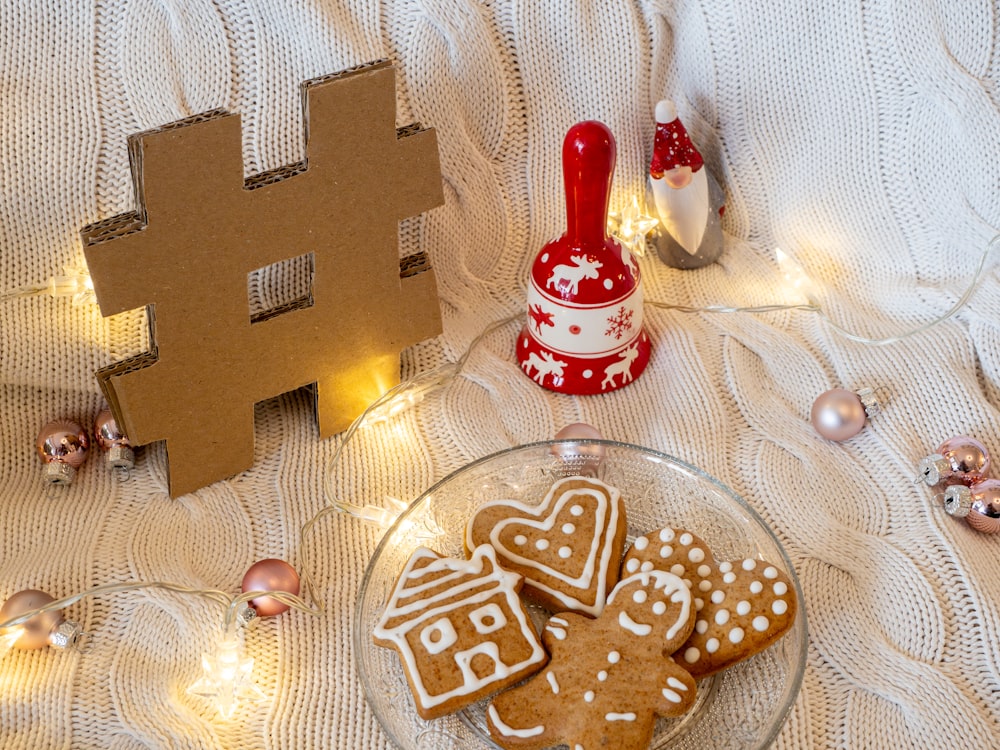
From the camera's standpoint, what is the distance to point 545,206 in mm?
1024

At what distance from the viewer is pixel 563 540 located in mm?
735

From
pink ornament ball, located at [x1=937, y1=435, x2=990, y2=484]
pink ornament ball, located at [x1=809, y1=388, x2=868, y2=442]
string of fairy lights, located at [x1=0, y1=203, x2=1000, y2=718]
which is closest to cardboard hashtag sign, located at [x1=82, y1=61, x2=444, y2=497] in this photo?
string of fairy lights, located at [x1=0, y1=203, x2=1000, y2=718]

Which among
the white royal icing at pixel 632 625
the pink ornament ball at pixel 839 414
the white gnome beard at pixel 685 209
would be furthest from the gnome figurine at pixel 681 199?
the white royal icing at pixel 632 625

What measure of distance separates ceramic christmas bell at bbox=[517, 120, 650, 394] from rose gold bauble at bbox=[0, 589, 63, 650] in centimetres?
47

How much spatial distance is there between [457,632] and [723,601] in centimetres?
19

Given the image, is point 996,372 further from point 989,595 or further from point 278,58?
point 278,58

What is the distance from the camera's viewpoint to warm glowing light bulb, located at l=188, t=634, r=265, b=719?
0.72m

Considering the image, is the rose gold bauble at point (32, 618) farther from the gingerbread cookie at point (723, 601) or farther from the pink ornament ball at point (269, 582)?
the gingerbread cookie at point (723, 601)

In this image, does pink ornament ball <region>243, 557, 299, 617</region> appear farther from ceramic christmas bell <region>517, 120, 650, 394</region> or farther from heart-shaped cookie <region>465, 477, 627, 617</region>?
ceramic christmas bell <region>517, 120, 650, 394</region>

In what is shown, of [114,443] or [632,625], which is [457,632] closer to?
[632,625]

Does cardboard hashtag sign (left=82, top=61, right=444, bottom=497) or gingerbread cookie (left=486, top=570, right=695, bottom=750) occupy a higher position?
cardboard hashtag sign (left=82, top=61, right=444, bottom=497)

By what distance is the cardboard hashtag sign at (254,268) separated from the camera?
0.71m

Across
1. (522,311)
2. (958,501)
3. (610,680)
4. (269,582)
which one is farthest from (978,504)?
(269,582)

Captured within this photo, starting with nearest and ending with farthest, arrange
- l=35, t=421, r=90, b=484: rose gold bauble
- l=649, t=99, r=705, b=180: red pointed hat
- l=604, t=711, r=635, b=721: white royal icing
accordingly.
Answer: l=604, t=711, r=635, b=721: white royal icing → l=35, t=421, r=90, b=484: rose gold bauble → l=649, t=99, r=705, b=180: red pointed hat
